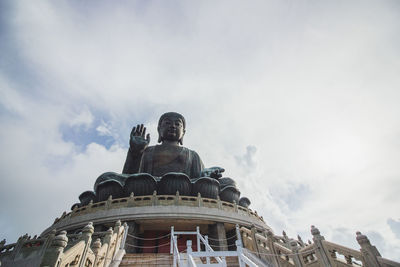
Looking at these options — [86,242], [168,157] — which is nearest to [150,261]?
[86,242]

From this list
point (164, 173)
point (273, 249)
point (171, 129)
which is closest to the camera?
point (273, 249)

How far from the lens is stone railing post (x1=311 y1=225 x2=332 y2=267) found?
5.32m

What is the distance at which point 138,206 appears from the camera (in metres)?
10.6

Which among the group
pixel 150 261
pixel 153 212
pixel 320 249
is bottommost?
pixel 320 249

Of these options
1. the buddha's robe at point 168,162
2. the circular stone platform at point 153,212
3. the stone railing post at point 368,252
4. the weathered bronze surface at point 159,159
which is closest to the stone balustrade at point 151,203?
the circular stone platform at point 153,212

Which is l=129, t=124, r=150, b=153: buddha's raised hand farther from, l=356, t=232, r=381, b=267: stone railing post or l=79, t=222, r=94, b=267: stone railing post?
l=356, t=232, r=381, b=267: stone railing post

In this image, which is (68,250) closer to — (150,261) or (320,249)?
(150,261)

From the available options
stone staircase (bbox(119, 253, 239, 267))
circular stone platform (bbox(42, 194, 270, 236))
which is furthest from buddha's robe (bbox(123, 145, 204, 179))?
stone staircase (bbox(119, 253, 239, 267))

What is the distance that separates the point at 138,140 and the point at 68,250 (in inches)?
504

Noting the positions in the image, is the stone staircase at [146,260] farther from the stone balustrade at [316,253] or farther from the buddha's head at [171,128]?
the buddha's head at [171,128]

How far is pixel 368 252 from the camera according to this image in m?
4.48

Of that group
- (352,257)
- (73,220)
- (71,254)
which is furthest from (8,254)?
(352,257)

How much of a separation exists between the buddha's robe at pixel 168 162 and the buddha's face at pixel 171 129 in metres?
1.55

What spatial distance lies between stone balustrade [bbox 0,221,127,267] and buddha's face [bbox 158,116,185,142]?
11210 mm
